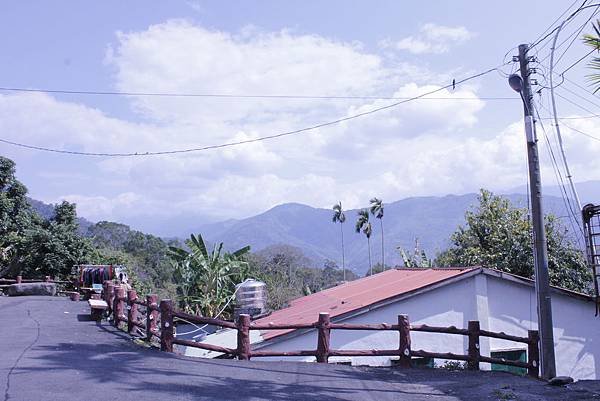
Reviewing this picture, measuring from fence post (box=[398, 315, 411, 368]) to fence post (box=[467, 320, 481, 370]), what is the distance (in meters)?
→ 1.14

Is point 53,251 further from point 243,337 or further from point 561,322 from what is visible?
point 561,322

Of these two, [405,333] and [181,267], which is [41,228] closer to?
[181,267]

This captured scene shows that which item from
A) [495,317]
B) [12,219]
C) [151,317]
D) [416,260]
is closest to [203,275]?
[495,317]

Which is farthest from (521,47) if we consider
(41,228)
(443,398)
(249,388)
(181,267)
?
(41,228)

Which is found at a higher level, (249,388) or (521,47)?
(521,47)

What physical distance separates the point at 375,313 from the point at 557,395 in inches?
292

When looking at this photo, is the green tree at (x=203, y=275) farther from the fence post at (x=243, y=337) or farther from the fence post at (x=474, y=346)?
the fence post at (x=474, y=346)

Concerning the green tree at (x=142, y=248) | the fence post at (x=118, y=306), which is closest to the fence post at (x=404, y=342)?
the fence post at (x=118, y=306)

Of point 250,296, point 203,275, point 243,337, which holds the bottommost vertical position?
point 243,337

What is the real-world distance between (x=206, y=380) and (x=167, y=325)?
107 inches

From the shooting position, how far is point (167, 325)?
11039 millimetres

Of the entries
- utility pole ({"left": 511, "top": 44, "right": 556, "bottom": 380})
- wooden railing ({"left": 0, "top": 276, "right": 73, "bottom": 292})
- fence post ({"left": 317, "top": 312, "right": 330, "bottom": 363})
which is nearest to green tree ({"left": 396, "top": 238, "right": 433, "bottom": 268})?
wooden railing ({"left": 0, "top": 276, "right": 73, "bottom": 292})

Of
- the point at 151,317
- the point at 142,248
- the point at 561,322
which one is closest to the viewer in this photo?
the point at 151,317

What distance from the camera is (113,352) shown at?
10680 millimetres
